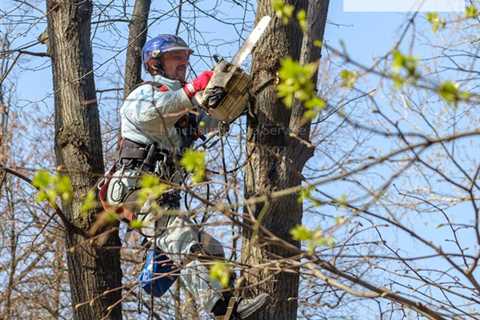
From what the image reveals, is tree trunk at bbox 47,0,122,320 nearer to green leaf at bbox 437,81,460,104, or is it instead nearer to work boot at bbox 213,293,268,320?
work boot at bbox 213,293,268,320

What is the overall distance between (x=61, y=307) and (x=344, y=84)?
7.55m

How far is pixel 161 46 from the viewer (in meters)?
5.65

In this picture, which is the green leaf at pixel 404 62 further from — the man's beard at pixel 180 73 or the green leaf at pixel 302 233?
the man's beard at pixel 180 73

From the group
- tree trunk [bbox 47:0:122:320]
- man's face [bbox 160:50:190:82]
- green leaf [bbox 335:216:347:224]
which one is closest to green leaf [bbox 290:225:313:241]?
green leaf [bbox 335:216:347:224]

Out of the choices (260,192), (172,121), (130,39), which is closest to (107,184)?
(172,121)

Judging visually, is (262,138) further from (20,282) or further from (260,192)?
(20,282)

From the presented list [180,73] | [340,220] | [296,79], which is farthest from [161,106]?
[296,79]

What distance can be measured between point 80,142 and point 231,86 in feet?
3.39

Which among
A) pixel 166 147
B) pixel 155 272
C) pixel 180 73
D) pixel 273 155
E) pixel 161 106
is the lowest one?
pixel 155 272

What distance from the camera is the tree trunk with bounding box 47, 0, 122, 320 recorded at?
5270 mm

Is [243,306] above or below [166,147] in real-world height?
below

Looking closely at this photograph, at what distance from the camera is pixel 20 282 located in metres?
9.69

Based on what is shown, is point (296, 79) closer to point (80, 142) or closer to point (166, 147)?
point (166, 147)

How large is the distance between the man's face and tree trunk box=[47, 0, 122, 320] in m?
0.45
